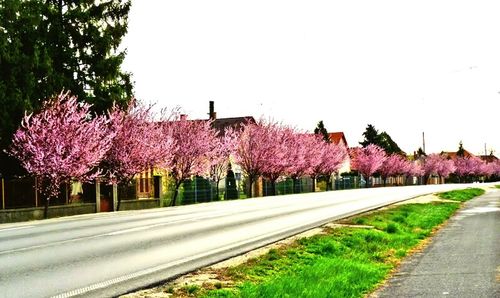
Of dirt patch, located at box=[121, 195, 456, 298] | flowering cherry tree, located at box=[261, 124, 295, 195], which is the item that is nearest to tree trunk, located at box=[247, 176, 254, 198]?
→ flowering cherry tree, located at box=[261, 124, 295, 195]

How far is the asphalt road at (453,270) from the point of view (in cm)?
866

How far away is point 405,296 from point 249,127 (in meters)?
55.2

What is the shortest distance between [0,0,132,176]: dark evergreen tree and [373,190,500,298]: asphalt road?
27.1 m

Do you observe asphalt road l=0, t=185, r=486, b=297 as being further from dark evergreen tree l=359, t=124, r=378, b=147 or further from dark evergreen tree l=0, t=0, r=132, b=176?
dark evergreen tree l=359, t=124, r=378, b=147

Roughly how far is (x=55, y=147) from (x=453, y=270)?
2089cm

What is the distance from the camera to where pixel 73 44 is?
41.3m

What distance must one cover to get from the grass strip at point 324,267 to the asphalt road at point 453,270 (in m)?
0.43

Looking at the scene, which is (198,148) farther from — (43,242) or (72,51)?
(43,242)

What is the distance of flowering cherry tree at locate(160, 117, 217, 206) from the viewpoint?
41.5 meters

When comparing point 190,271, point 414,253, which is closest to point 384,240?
point 414,253

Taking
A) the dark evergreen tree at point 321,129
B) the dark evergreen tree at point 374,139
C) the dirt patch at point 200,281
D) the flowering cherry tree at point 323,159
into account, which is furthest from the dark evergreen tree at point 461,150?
the dirt patch at point 200,281

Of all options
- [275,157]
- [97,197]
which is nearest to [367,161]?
[275,157]

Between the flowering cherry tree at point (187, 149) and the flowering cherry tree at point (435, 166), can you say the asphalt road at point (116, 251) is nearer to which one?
the flowering cherry tree at point (187, 149)

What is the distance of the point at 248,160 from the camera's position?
58.8 m
